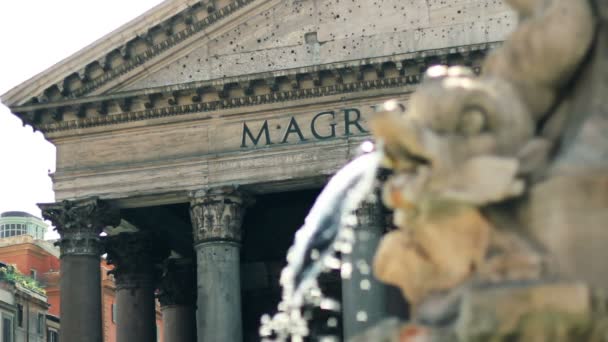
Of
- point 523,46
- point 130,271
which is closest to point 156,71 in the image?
point 130,271

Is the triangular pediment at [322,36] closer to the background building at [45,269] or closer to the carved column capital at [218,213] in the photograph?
the carved column capital at [218,213]

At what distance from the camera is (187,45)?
105 ft

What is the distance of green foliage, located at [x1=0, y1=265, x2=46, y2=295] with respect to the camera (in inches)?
1997

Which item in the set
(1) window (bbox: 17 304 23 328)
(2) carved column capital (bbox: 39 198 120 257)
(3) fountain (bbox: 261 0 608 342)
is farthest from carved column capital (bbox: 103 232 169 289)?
(3) fountain (bbox: 261 0 608 342)

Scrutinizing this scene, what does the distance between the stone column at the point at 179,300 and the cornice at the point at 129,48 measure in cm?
804

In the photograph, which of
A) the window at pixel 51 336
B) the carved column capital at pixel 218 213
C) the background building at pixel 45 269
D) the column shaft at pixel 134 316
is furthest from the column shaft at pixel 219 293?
the background building at pixel 45 269

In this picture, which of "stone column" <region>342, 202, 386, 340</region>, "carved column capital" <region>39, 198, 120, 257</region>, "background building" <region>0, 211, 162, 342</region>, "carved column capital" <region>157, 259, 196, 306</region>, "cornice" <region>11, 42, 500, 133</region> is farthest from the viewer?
"background building" <region>0, 211, 162, 342</region>

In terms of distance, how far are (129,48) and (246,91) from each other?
2.48 metres

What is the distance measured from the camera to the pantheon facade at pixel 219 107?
3066 cm

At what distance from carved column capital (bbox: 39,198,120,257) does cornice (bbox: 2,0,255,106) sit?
2.07 metres

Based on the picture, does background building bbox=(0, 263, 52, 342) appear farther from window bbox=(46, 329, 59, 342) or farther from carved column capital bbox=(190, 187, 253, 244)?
carved column capital bbox=(190, 187, 253, 244)

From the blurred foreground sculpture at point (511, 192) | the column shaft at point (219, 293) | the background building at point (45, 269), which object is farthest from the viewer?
the background building at point (45, 269)

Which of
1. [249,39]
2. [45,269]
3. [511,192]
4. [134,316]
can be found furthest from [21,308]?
[511,192]

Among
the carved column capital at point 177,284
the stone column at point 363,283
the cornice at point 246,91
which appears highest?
the cornice at point 246,91
